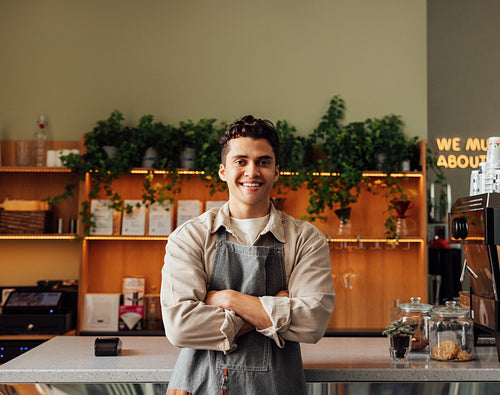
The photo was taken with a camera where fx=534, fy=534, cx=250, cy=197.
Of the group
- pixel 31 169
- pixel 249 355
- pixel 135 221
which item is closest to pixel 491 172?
pixel 249 355

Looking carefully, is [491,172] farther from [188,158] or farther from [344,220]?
[188,158]

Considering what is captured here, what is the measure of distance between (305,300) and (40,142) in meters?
3.22

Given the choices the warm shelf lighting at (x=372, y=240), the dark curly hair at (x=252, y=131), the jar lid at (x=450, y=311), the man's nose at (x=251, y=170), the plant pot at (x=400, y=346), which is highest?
the dark curly hair at (x=252, y=131)

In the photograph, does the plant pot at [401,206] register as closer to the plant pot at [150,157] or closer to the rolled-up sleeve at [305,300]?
the plant pot at [150,157]

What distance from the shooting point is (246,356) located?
5.40 feet

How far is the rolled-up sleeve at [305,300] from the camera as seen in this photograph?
1.64 m

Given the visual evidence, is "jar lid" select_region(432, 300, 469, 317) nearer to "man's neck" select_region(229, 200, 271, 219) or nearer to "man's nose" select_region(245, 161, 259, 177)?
"man's neck" select_region(229, 200, 271, 219)

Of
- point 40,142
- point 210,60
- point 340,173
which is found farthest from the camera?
point 210,60

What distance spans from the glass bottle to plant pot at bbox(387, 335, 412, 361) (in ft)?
10.4

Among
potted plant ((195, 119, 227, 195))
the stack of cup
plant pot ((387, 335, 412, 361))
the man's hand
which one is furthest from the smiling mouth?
potted plant ((195, 119, 227, 195))

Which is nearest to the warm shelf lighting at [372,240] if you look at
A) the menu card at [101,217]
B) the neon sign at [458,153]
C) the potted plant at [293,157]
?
the potted plant at [293,157]

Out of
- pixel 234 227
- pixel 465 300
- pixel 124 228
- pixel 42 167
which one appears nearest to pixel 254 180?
pixel 234 227

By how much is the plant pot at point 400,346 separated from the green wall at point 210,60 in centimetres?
264

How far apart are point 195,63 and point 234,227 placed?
9.62 ft
